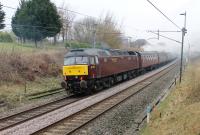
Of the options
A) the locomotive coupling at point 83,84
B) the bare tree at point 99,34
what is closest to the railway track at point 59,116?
the locomotive coupling at point 83,84

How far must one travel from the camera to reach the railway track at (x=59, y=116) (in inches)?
615

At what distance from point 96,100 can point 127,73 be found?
15504mm

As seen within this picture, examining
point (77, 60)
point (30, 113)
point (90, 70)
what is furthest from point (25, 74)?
point (30, 113)

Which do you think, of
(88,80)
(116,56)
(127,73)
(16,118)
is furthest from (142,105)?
(127,73)

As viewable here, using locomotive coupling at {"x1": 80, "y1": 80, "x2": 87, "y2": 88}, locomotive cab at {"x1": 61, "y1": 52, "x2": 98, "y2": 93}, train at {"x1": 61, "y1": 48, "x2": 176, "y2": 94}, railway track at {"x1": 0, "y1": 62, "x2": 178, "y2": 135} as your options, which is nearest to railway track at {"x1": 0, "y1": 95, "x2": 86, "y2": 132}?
railway track at {"x1": 0, "y1": 62, "x2": 178, "y2": 135}

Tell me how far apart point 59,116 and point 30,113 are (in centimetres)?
188

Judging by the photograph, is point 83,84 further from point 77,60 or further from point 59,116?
point 59,116

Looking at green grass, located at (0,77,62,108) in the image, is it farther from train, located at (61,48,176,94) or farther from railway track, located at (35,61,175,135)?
railway track, located at (35,61,175,135)

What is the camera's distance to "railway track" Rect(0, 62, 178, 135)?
1561cm

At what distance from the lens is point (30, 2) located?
4778 centimetres

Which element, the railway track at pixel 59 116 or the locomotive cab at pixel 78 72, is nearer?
the railway track at pixel 59 116

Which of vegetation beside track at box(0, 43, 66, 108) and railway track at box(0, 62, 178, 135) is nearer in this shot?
railway track at box(0, 62, 178, 135)

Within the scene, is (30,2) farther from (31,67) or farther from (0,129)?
(0,129)

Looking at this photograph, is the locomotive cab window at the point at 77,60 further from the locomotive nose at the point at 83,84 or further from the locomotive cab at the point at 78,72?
the locomotive nose at the point at 83,84
